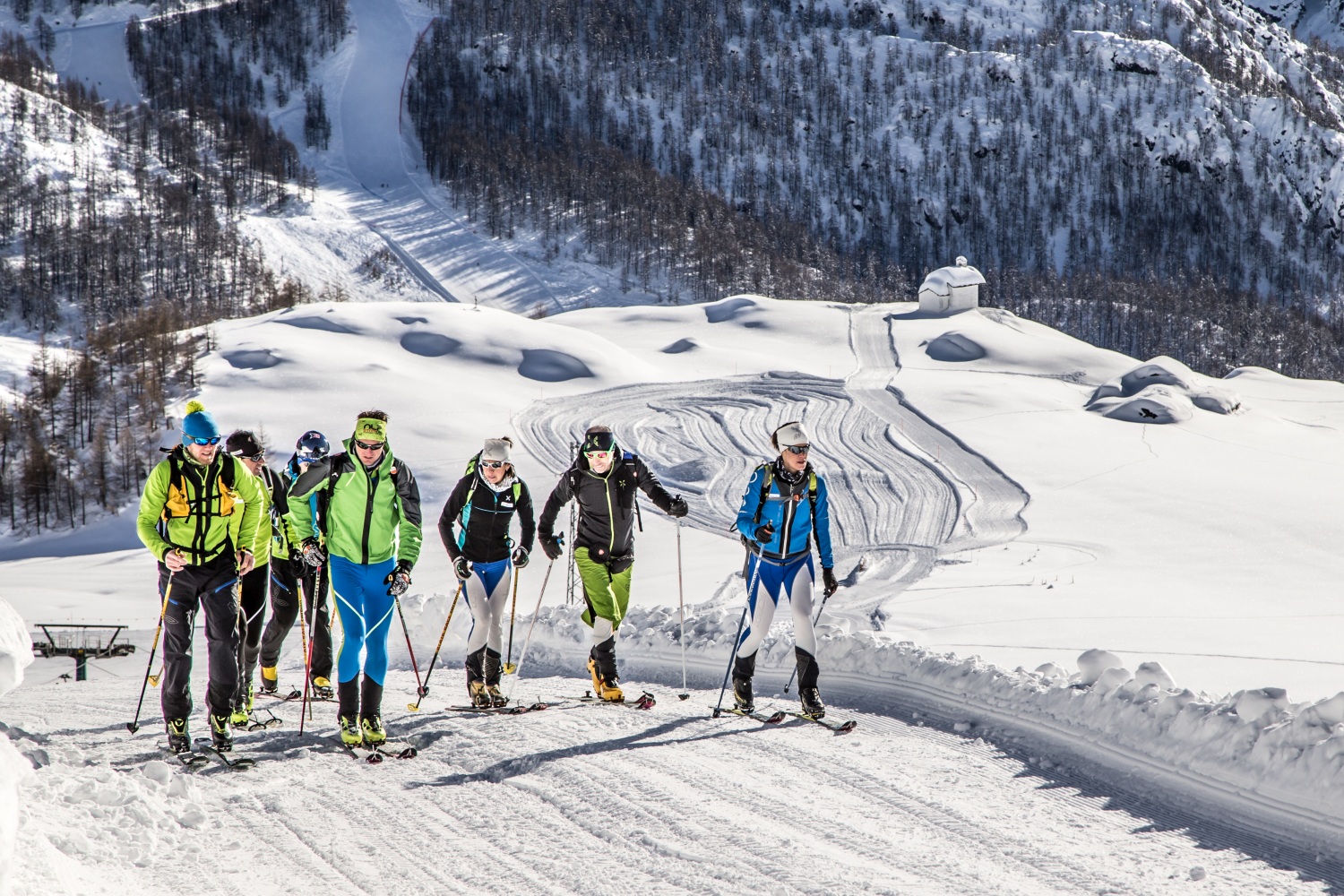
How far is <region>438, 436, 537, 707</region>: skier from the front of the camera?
7277mm

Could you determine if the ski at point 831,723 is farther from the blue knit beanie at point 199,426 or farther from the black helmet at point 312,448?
the blue knit beanie at point 199,426

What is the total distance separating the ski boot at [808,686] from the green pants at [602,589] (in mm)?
1347

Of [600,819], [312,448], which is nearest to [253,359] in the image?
[312,448]

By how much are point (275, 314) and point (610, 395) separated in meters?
12.8

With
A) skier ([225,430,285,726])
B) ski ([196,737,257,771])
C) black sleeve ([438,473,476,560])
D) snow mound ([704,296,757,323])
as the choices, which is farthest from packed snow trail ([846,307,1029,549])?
ski ([196,737,257,771])

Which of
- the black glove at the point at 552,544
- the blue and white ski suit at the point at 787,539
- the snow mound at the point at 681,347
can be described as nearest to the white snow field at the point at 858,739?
the blue and white ski suit at the point at 787,539

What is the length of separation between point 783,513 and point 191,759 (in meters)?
3.96

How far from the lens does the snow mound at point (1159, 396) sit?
30188 mm

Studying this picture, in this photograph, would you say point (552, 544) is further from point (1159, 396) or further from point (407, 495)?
point (1159, 396)

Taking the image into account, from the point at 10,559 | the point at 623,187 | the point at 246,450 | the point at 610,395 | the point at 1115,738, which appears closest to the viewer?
the point at 1115,738

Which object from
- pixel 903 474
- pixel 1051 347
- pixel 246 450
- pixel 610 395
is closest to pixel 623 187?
pixel 1051 347

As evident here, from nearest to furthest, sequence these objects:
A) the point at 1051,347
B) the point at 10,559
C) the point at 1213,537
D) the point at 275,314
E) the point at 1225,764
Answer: the point at 1225,764 < the point at 1213,537 < the point at 10,559 < the point at 275,314 < the point at 1051,347

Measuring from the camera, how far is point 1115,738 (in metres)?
6.30

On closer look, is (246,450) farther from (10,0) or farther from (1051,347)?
(10,0)
